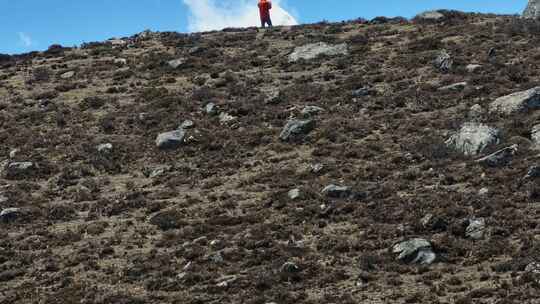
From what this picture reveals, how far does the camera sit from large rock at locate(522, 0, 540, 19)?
5009 cm

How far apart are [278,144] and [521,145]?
1129 centimetres

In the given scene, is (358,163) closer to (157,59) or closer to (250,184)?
(250,184)

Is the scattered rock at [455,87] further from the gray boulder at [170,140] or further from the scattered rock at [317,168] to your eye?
the gray boulder at [170,140]

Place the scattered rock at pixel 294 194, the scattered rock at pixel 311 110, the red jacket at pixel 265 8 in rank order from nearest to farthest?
the scattered rock at pixel 294 194 < the scattered rock at pixel 311 110 < the red jacket at pixel 265 8

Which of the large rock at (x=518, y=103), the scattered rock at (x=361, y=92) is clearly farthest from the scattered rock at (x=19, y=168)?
the large rock at (x=518, y=103)

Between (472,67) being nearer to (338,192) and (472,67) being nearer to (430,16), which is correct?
(338,192)

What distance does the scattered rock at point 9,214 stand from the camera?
29.1 meters

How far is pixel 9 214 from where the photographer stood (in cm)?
2923

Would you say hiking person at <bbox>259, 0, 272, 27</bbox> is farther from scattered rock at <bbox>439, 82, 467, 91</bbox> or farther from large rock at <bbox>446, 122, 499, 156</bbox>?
large rock at <bbox>446, 122, 499, 156</bbox>

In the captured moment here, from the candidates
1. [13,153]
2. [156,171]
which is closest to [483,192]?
[156,171]

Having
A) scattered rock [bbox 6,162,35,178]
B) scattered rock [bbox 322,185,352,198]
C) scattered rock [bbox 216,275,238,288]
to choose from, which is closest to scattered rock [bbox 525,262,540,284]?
scattered rock [bbox 216,275,238,288]

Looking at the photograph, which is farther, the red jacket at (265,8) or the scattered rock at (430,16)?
the red jacket at (265,8)

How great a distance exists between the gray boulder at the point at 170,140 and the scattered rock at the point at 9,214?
8721mm

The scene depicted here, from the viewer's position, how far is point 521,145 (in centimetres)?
2872
